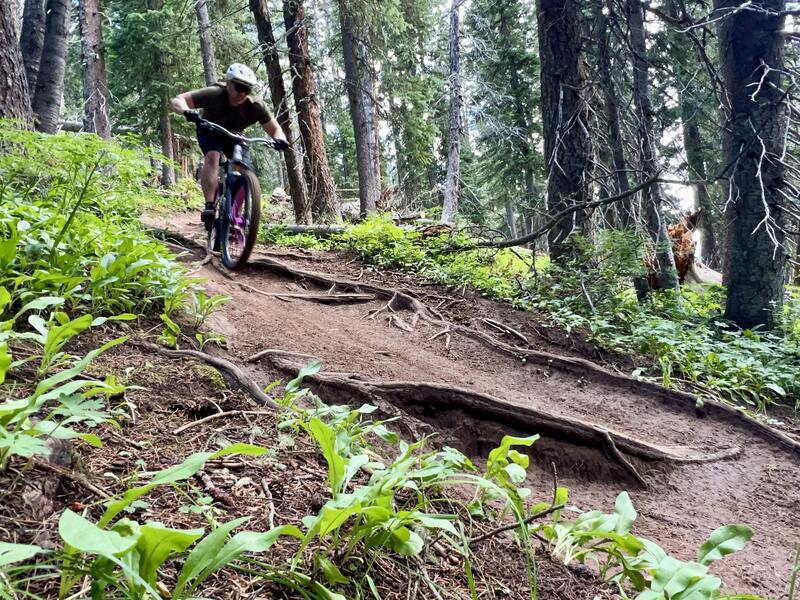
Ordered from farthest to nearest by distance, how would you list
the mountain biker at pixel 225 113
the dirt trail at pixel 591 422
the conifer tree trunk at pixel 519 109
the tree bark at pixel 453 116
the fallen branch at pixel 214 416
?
the conifer tree trunk at pixel 519 109 < the tree bark at pixel 453 116 < the mountain biker at pixel 225 113 < the dirt trail at pixel 591 422 < the fallen branch at pixel 214 416

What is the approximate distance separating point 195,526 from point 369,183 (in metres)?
13.9

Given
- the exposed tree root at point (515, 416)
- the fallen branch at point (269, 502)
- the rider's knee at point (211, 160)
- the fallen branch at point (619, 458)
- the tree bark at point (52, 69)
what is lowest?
the fallen branch at point (619, 458)

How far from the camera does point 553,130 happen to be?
6.53 m

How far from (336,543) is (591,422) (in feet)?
9.43

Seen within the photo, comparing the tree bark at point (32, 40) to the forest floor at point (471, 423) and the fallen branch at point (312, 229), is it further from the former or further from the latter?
the forest floor at point (471, 423)

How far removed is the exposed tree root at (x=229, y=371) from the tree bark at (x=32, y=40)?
8422mm

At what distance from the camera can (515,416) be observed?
3447mm

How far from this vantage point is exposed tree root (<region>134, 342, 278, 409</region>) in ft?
8.27

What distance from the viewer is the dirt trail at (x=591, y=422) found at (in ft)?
9.64

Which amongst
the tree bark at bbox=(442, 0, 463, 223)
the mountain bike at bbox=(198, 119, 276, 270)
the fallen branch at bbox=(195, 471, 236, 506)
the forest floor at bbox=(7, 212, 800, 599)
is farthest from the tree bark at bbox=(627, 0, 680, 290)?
the tree bark at bbox=(442, 0, 463, 223)

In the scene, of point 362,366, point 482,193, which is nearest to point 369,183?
point 362,366

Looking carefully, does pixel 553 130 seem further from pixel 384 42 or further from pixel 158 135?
pixel 158 135

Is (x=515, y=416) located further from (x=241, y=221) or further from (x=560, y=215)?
(x=241, y=221)

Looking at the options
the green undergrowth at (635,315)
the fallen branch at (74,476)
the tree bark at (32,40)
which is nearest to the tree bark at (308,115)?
the green undergrowth at (635,315)
